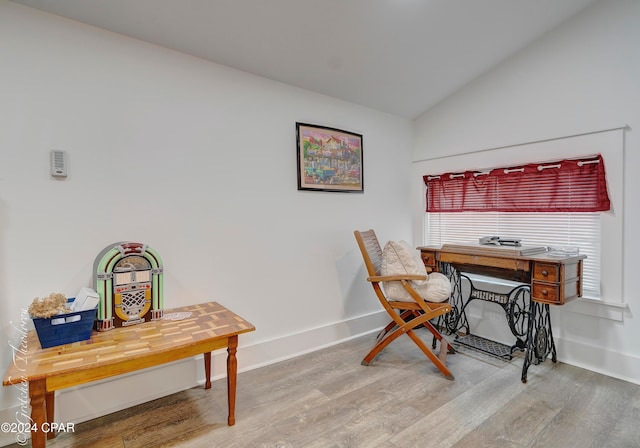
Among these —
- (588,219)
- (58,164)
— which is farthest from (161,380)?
(588,219)

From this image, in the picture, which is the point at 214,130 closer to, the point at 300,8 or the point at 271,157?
the point at 271,157

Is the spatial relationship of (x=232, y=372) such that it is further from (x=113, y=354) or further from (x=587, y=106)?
(x=587, y=106)

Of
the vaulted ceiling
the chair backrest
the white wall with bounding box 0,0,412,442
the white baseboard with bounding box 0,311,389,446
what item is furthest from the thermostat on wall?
the chair backrest

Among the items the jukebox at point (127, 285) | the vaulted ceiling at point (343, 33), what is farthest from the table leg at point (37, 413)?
the vaulted ceiling at point (343, 33)

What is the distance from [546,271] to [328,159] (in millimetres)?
1893

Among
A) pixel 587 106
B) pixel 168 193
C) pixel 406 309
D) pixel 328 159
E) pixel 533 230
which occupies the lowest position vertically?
pixel 406 309

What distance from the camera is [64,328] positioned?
1571mm

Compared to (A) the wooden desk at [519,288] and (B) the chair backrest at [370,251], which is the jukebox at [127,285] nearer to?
(B) the chair backrest at [370,251]

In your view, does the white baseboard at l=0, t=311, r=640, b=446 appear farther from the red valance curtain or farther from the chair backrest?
the red valance curtain

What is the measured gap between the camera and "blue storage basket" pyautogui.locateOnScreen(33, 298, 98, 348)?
5.02 ft

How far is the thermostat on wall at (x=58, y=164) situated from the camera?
1815 mm

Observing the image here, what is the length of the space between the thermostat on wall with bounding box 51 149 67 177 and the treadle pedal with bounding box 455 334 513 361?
327 centimetres

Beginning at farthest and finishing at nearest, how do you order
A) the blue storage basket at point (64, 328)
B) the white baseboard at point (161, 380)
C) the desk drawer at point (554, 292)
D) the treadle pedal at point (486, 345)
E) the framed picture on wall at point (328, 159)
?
the framed picture on wall at point (328, 159) < the treadle pedal at point (486, 345) < the desk drawer at point (554, 292) < the white baseboard at point (161, 380) < the blue storage basket at point (64, 328)

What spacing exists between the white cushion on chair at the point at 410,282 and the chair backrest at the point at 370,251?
11cm
